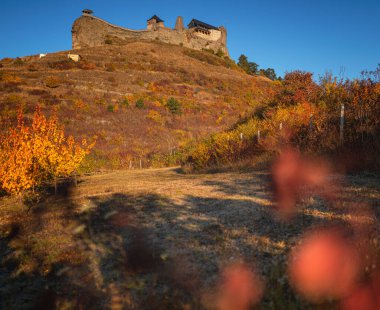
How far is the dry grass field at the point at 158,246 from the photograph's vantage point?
318 cm

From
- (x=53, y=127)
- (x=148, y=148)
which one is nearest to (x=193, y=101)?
(x=148, y=148)

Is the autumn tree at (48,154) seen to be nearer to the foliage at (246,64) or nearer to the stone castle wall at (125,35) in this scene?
the stone castle wall at (125,35)

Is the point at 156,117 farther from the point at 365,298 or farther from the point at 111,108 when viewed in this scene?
A: the point at 365,298

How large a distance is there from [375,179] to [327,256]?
4.74m

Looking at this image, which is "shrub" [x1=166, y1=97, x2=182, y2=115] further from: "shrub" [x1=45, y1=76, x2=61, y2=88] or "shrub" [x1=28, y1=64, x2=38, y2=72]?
"shrub" [x1=28, y1=64, x2=38, y2=72]

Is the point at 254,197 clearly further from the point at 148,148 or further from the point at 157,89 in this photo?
the point at 157,89

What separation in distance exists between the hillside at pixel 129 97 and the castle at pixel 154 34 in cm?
1106

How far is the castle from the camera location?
71.8 meters

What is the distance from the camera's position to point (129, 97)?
40.4 meters

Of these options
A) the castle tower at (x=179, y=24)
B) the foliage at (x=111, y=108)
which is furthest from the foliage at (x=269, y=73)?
the foliage at (x=111, y=108)

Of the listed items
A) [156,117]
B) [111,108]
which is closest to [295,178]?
[156,117]

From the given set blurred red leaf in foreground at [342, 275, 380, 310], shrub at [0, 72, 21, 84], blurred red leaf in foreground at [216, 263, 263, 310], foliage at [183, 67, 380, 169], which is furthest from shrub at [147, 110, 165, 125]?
blurred red leaf in foreground at [342, 275, 380, 310]

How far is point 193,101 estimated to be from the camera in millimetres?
43812

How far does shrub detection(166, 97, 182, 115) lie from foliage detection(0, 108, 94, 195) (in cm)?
2863
